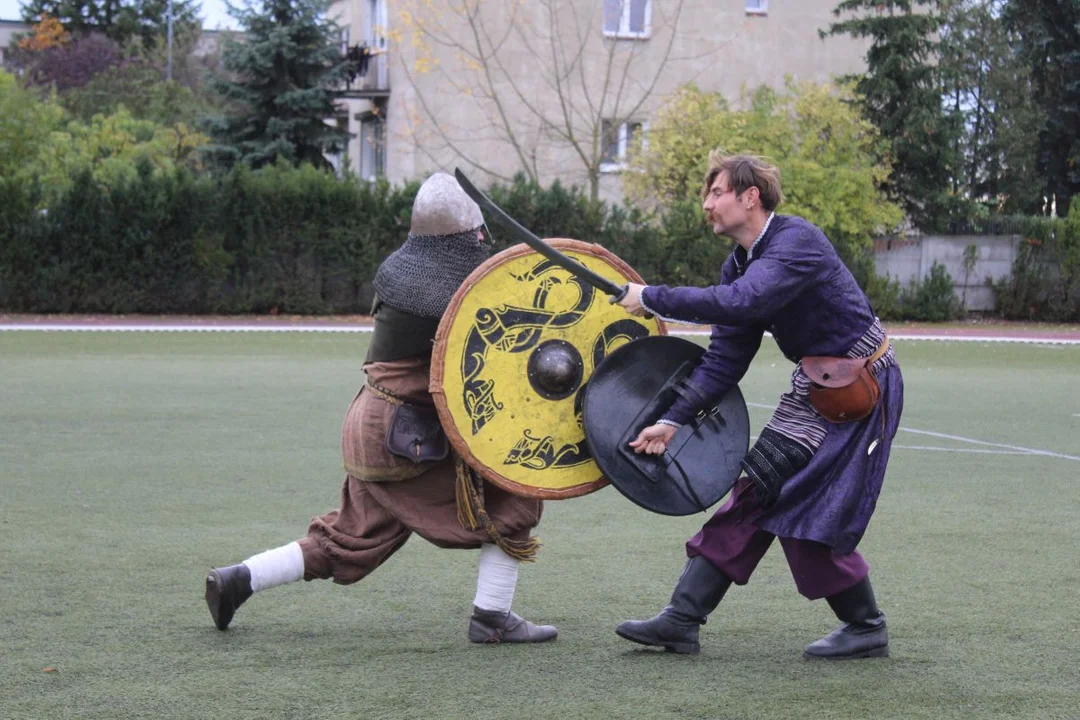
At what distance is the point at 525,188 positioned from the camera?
25.7 meters

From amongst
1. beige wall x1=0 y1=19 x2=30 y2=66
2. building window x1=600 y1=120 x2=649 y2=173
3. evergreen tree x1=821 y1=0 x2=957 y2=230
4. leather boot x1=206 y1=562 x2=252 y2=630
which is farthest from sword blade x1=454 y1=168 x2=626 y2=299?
beige wall x1=0 y1=19 x2=30 y2=66

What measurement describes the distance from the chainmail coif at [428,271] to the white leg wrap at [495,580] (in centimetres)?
83

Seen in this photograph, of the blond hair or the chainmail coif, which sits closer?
the blond hair

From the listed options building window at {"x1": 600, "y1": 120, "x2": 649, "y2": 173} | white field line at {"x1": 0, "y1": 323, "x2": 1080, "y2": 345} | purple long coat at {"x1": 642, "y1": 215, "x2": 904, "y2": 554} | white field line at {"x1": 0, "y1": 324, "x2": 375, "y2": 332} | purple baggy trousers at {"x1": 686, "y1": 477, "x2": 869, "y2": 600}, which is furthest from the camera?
building window at {"x1": 600, "y1": 120, "x2": 649, "y2": 173}

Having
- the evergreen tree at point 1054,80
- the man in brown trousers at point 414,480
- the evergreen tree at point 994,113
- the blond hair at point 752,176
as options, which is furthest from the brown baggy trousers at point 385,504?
the evergreen tree at point 1054,80

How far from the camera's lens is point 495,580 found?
4789 millimetres

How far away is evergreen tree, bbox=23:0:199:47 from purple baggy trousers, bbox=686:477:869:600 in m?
56.5

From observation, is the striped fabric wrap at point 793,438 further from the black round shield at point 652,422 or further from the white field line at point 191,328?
the white field line at point 191,328

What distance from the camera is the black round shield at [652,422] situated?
4.50m

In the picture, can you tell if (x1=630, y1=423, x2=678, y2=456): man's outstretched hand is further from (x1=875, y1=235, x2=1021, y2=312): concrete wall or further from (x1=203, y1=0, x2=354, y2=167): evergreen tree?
(x1=203, y1=0, x2=354, y2=167): evergreen tree

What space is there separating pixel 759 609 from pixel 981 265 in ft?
79.3

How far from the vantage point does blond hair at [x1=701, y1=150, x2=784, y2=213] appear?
176 inches

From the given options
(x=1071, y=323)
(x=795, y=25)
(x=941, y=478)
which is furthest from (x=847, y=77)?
(x=941, y=478)

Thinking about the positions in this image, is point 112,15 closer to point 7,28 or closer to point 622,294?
point 7,28
